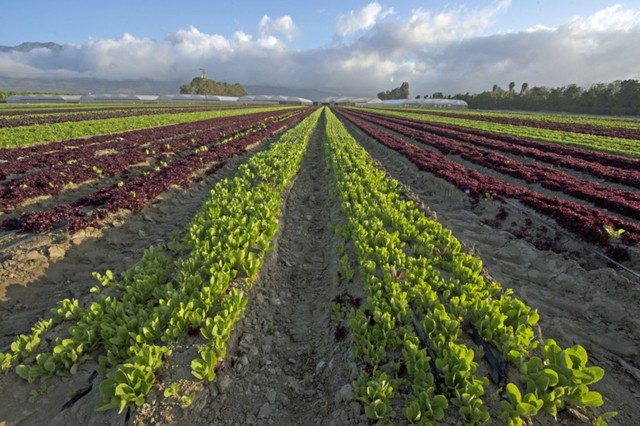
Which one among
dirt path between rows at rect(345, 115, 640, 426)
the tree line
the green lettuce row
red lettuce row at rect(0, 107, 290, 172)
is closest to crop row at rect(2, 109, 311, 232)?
red lettuce row at rect(0, 107, 290, 172)

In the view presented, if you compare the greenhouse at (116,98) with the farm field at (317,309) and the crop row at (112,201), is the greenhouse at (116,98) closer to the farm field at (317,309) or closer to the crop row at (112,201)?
the crop row at (112,201)

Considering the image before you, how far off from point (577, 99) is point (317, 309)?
327 feet

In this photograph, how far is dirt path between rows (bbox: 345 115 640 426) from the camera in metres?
3.71

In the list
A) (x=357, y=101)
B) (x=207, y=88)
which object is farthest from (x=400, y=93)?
(x=207, y=88)

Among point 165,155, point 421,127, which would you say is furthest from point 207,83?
point 165,155

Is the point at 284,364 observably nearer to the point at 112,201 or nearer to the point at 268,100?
the point at 112,201

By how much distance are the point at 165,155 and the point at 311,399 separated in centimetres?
1570

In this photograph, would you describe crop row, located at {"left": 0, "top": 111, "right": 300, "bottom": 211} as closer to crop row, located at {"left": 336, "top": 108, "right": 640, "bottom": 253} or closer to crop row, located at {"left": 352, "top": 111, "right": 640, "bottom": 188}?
crop row, located at {"left": 336, "top": 108, "right": 640, "bottom": 253}

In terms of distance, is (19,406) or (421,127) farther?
(421,127)

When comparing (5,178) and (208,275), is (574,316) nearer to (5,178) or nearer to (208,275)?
(208,275)

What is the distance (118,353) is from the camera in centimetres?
350

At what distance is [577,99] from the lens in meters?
75.9

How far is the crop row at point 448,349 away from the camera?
2.79 m

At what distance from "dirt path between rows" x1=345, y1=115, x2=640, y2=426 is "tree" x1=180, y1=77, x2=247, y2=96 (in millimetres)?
146511
